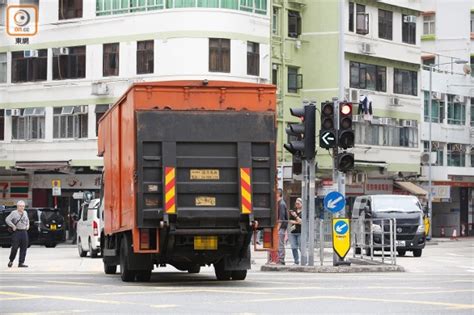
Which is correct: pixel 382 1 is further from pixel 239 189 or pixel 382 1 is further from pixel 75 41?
pixel 239 189

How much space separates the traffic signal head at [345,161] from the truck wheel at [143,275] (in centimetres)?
617

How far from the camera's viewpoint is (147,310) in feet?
52.4

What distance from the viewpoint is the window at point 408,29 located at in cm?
6981

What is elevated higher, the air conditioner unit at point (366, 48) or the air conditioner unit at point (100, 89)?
the air conditioner unit at point (366, 48)

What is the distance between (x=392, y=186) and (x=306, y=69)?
10647mm

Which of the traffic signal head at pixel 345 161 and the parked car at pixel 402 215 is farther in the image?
the parked car at pixel 402 215

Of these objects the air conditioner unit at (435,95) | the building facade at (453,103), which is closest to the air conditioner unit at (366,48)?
the air conditioner unit at (435,95)

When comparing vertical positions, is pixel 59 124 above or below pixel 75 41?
below

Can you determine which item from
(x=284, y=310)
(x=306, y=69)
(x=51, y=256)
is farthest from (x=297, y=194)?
(x=284, y=310)

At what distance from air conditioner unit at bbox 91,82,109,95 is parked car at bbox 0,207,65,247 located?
7.67 meters

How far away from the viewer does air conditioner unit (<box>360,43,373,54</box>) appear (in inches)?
2601

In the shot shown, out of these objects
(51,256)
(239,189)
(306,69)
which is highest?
(306,69)

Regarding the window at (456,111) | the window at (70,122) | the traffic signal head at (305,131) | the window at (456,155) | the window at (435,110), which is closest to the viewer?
the traffic signal head at (305,131)

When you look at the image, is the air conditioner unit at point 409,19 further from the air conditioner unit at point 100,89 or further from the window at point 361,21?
the air conditioner unit at point 100,89
